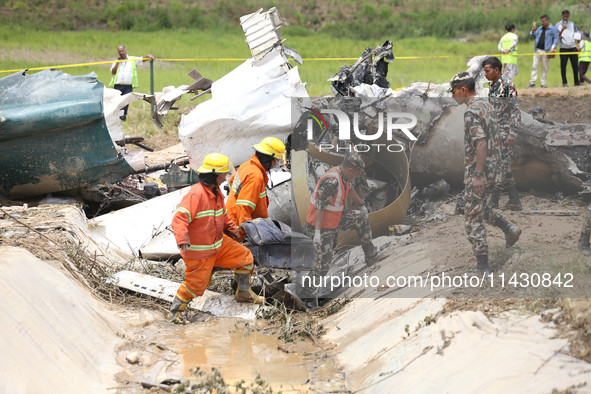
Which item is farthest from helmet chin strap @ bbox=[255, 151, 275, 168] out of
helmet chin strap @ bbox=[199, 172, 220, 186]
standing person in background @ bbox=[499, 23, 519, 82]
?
standing person in background @ bbox=[499, 23, 519, 82]

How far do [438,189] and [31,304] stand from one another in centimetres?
453

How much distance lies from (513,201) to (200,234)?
3.43 meters

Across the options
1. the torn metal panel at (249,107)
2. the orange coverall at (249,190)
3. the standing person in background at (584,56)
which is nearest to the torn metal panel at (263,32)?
the torn metal panel at (249,107)

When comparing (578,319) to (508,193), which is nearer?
(578,319)

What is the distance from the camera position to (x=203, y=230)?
4.73m

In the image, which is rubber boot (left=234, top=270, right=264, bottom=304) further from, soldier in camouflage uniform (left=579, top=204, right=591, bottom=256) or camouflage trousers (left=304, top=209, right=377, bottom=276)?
soldier in camouflage uniform (left=579, top=204, right=591, bottom=256)

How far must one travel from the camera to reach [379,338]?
4.08m

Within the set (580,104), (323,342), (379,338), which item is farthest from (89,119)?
(580,104)

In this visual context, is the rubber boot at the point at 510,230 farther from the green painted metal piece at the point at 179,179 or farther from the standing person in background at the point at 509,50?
the standing person in background at the point at 509,50

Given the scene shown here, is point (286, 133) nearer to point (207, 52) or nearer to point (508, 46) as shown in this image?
point (508, 46)

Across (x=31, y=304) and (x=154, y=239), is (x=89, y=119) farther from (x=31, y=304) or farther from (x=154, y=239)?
(x=31, y=304)

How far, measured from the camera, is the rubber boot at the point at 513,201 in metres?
5.97

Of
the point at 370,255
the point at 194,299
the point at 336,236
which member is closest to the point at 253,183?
the point at 336,236

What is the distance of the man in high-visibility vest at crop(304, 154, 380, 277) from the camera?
5.24 m
